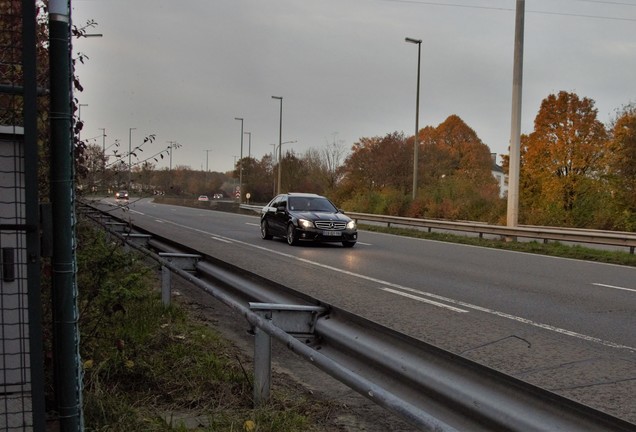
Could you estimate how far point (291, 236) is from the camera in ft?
56.4

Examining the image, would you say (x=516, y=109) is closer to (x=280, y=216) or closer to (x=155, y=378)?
(x=280, y=216)

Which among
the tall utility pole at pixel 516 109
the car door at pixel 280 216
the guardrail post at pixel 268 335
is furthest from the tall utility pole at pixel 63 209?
the tall utility pole at pixel 516 109

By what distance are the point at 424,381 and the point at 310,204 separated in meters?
15.4

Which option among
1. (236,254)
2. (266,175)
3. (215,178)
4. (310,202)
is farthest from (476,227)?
(215,178)

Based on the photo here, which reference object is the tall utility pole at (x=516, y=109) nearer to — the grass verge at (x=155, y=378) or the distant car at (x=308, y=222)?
the distant car at (x=308, y=222)

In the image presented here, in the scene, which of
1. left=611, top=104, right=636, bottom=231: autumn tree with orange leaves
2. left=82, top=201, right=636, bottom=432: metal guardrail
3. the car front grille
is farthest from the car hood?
left=611, top=104, right=636, bottom=231: autumn tree with orange leaves

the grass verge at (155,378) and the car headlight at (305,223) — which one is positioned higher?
the car headlight at (305,223)

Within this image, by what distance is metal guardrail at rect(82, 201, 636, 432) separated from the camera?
2.18 m

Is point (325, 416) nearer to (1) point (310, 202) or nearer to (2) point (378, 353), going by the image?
(2) point (378, 353)

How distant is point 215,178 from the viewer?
12581cm

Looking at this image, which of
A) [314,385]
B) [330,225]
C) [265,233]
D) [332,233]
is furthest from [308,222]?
[314,385]

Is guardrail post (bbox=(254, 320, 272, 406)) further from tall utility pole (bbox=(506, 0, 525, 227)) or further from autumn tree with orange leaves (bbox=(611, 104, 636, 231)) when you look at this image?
autumn tree with orange leaves (bbox=(611, 104, 636, 231))

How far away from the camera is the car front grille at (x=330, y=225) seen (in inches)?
659

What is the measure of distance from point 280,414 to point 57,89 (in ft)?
7.46
